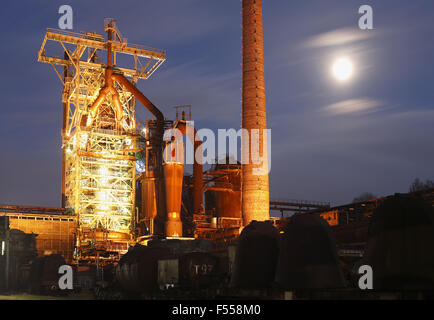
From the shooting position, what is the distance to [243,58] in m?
49.1

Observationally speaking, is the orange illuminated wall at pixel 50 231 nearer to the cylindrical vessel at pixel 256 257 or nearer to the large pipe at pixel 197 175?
the large pipe at pixel 197 175

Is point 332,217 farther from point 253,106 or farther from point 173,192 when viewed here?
point 173,192

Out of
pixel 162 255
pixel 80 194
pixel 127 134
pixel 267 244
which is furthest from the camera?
pixel 127 134

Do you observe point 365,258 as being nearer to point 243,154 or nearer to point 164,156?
point 243,154

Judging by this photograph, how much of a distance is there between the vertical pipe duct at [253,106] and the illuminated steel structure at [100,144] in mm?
15254

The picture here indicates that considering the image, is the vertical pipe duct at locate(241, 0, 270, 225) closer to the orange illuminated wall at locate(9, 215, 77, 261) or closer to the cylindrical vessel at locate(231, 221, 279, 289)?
the orange illuminated wall at locate(9, 215, 77, 261)

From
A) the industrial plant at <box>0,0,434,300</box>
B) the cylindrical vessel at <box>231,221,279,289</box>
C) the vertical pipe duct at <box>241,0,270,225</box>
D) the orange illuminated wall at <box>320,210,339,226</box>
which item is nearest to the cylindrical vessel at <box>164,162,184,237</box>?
the industrial plant at <box>0,0,434,300</box>

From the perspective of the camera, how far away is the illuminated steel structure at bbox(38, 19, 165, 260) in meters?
56.8

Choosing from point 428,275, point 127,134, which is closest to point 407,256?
point 428,275

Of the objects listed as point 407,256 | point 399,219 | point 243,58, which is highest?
point 243,58

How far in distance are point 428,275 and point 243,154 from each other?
30.4m

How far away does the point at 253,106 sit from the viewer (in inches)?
1895

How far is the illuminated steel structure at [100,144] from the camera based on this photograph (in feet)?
186

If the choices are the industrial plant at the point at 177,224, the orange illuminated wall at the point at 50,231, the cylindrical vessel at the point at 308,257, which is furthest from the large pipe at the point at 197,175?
the cylindrical vessel at the point at 308,257
